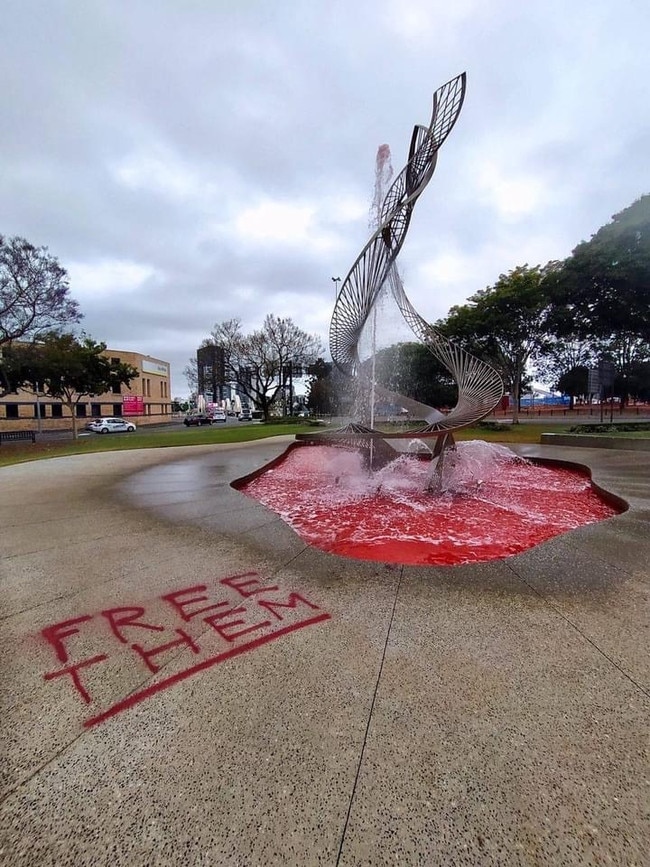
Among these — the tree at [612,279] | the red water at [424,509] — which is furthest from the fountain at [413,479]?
the tree at [612,279]

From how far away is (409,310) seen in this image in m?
9.69

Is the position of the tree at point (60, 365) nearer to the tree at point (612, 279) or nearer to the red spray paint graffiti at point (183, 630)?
the red spray paint graffiti at point (183, 630)

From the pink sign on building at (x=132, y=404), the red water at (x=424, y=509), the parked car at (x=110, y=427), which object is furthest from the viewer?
the pink sign on building at (x=132, y=404)

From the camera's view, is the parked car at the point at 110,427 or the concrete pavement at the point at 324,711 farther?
the parked car at the point at 110,427

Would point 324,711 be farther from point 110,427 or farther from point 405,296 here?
point 110,427

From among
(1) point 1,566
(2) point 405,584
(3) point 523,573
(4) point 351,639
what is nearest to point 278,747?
(4) point 351,639

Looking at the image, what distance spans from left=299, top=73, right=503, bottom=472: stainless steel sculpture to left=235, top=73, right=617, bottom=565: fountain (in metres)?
0.03

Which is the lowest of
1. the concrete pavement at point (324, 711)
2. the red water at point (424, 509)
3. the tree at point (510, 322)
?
the red water at point (424, 509)

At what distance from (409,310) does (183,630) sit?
28.5 ft

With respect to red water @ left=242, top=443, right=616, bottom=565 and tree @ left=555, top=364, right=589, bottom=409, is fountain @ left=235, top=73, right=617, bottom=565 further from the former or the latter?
tree @ left=555, top=364, right=589, bottom=409

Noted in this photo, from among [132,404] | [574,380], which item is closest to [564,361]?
[574,380]

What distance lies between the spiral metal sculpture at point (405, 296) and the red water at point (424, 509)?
4.53 ft

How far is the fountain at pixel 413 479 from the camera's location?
524 centimetres

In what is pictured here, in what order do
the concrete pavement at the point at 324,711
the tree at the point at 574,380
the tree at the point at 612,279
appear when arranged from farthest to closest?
the tree at the point at 574,380, the tree at the point at 612,279, the concrete pavement at the point at 324,711
